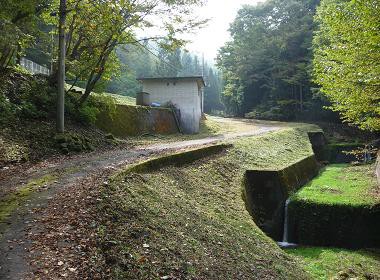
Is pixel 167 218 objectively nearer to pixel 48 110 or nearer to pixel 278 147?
pixel 48 110

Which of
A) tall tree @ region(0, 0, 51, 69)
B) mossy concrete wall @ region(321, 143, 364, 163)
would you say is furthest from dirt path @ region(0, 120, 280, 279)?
mossy concrete wall @ region(321, 143, 364, 163)

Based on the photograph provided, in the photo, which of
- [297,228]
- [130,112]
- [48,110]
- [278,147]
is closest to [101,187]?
[48,110]

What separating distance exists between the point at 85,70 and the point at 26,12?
531 centimetres

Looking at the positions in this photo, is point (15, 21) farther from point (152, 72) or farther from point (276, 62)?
point (152, 72)

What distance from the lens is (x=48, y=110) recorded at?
1350 centimetres

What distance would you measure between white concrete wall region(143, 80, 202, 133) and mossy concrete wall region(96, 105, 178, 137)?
1.37 m

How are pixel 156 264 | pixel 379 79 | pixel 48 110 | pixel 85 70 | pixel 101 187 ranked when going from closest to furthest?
pixel 156 264 < pixel 101 187 < pixel 379 79 < pixel 48 110 < pixel 85 70

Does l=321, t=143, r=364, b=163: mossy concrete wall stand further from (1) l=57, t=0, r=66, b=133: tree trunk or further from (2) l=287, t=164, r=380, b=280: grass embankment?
(1) l=57, t=0, r=66, b=133: tree trunk

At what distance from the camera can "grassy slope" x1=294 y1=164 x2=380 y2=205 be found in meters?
13.0

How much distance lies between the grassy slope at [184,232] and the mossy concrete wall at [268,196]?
5.21ft

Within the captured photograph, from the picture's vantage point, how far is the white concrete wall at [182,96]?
25.9 meters

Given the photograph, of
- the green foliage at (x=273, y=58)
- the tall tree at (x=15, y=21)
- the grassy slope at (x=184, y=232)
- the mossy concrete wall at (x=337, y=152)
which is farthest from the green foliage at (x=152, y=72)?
the grassy slope at (x=184, y=232)

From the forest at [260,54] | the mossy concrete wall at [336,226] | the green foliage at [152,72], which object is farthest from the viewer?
the green foliage at [152,72]

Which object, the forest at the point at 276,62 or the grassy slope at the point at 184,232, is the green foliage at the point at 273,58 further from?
the grassy slope at the point at 184,232
